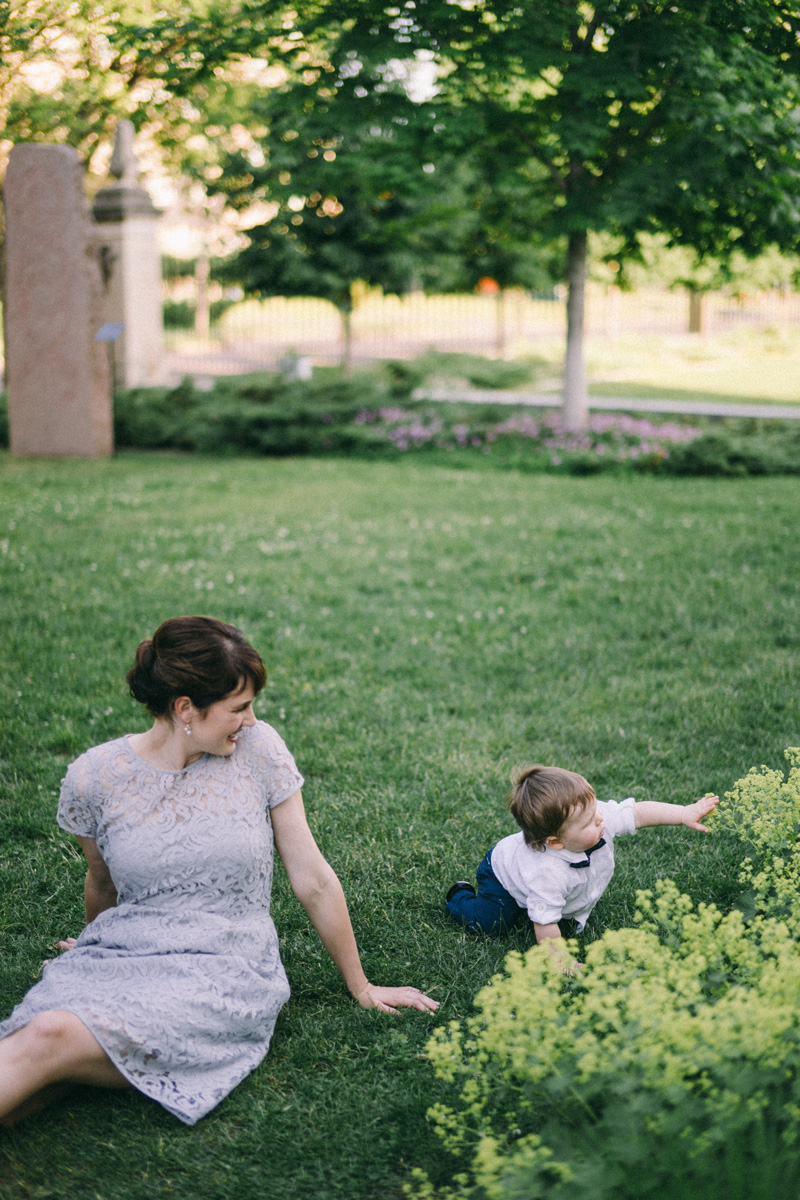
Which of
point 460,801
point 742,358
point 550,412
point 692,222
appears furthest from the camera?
point 742,358

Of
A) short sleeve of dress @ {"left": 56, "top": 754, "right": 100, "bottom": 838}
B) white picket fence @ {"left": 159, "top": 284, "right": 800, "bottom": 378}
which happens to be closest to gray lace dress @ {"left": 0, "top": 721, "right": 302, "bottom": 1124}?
short sleeve of dress @ {"left": 56, "top": 754, "right": 100, "bottom": 838}

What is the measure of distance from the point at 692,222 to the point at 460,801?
8937 mm

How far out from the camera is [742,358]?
2736 cm

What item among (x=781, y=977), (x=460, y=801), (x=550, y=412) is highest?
(x=550, y=412)

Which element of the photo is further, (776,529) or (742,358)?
(742,358)

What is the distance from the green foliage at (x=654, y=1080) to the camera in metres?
1.79

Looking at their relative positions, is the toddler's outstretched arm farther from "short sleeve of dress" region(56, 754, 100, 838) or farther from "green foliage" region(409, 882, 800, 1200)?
"short sleeve of dress" region(56, 754, 100, 838)

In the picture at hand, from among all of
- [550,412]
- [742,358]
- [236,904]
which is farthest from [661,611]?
[742,358]

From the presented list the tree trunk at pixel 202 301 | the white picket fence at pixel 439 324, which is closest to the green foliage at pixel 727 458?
the white picket fence at pixel 439 324

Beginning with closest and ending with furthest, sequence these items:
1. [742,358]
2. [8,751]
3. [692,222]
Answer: [8,751] < [692,222] < [742,358]

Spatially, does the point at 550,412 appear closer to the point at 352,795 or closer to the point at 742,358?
the point at 352,795

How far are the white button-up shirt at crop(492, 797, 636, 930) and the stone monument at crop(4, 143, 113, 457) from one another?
9869 millimetres

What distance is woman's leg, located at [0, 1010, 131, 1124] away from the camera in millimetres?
2381

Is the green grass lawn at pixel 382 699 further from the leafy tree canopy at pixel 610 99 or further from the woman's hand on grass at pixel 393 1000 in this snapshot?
the leafy tree canopy at pixel 610 99
